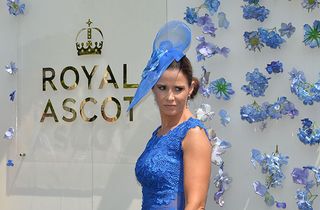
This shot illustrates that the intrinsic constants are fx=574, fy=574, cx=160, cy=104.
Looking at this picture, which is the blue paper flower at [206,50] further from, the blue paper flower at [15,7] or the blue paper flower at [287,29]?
the blue paper flower at [15,7]

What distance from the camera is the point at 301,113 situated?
2.40 metres

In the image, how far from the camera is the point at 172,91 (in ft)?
6.79

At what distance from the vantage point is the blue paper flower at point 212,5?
256cm

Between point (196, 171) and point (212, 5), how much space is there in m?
0.92

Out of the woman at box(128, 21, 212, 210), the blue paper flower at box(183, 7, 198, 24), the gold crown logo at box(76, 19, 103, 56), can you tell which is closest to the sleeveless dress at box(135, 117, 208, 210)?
the woman at box(128, 21, 212, 210)

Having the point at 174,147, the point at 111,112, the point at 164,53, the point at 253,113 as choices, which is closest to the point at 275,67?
the point at 253,113

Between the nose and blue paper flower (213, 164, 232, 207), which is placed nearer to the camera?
the nose

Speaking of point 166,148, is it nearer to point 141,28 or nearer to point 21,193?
point 141,28

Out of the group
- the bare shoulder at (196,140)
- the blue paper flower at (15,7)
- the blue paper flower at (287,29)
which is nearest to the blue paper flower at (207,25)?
the blue paper flower at (287,29)

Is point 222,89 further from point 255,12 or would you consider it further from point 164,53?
point 164,53

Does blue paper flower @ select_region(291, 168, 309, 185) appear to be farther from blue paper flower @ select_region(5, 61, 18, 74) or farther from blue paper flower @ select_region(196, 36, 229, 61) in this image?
blue paper flower @ select_region(5, 61, 18, 74)

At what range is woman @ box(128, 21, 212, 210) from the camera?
1955 mm

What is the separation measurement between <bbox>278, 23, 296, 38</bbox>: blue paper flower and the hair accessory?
45cm

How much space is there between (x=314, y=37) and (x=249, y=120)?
1.43 feet
